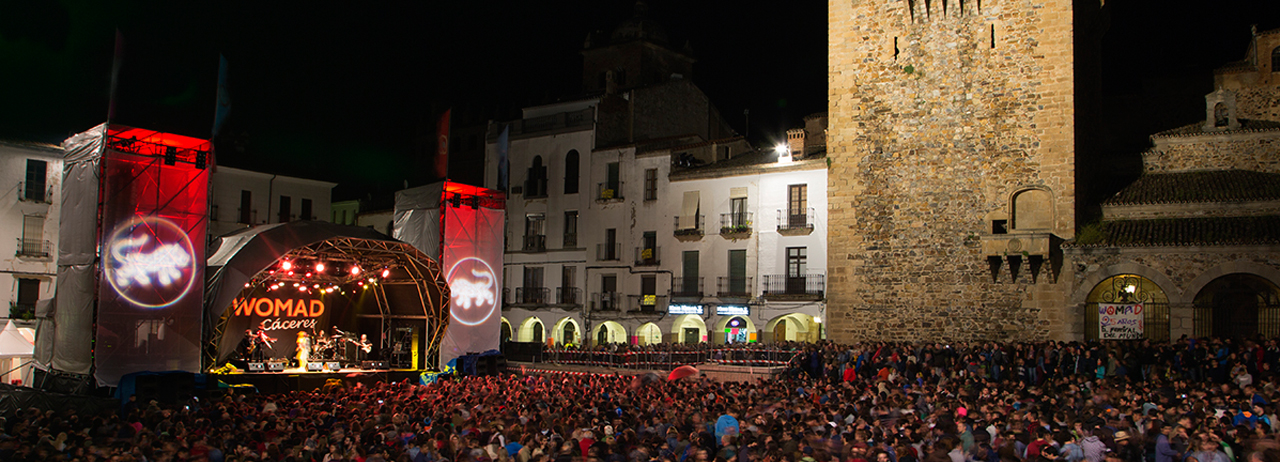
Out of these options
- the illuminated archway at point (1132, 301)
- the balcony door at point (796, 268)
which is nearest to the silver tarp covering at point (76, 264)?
the balcony door at point (796, 268)

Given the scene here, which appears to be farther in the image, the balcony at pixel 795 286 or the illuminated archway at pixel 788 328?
the illuminated archway at pixel 788 328

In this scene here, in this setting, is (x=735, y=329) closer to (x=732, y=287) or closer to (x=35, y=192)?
(x=732, y=287)

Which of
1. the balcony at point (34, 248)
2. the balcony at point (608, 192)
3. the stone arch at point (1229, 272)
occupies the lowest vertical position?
the stone arch at point (1229, 272)

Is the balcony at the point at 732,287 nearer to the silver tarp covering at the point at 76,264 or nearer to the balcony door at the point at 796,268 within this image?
the balcony door at the point at 796,268

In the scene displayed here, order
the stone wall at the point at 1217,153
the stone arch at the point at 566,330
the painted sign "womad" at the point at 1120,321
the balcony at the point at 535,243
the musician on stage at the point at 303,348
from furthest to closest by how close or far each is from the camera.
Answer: the balcony at the point at 535,243 → the stone arch at the point at 566,330 → the musician on stage at the point at 303,348 → the stone wall at the point at 1217,153 → the painted sign "womad" at the point at 1120,321

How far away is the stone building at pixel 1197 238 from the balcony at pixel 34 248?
33.4 metres

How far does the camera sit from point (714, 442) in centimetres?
1275

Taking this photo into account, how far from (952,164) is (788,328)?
→ 9.73 meters

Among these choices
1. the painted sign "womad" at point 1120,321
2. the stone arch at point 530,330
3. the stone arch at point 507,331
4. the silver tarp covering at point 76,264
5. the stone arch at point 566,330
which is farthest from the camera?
the stone arch at point 507,331

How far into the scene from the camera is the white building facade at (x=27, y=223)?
3431cm

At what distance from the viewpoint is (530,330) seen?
3969 centimetres

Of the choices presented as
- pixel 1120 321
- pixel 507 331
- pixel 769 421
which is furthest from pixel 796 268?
pixel 769 421

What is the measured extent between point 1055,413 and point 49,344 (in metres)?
20.4

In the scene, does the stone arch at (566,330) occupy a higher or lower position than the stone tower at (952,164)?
lower
